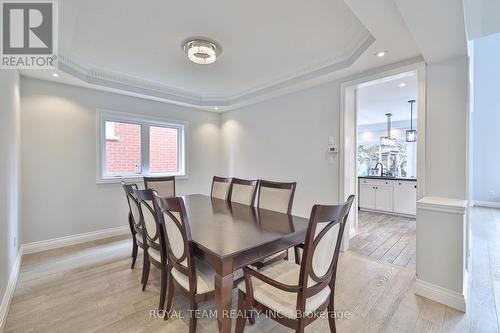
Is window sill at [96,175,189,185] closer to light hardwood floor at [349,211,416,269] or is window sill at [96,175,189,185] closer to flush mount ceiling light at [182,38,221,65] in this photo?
flush mount ceiling light at [182,38,221,65]

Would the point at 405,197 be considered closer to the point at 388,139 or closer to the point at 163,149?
the point at 388,139

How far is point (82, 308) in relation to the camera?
6.32 feet

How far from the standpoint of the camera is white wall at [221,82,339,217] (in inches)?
131

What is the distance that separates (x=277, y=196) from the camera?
2.46m

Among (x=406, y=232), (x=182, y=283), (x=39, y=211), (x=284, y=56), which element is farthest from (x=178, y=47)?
(x=406, y=232)

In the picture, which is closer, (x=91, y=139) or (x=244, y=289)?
(x=244, y=289)

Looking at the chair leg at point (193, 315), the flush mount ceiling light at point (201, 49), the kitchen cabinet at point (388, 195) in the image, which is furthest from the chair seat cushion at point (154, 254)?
the kitchen cabinet at point (388, 195)

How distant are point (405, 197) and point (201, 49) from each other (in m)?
5.06

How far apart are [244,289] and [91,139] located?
3490 mm

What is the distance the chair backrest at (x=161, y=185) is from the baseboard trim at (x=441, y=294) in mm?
3121

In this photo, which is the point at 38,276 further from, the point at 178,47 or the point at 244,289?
the point at 178,47

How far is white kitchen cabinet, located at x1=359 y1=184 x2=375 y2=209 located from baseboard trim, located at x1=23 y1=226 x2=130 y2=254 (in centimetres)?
530

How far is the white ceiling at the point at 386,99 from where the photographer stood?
3.99 m

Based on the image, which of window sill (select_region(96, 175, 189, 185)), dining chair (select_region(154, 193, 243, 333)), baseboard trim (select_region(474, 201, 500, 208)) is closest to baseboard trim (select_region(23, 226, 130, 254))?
window sill (select_region(96, 175, 189, 185))
